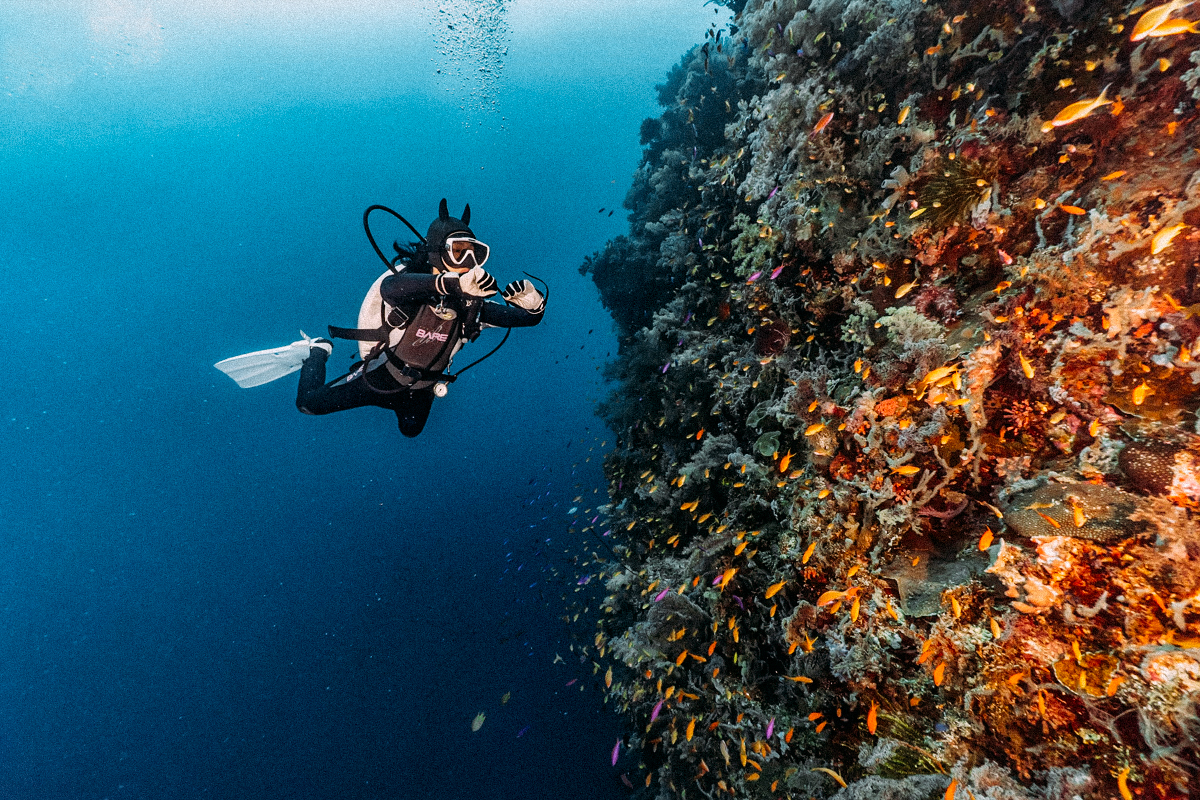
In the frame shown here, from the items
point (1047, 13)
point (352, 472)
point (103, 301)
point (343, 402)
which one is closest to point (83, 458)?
point (103, 301)

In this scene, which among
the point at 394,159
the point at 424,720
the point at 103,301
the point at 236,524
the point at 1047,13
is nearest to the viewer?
the point at 1047,13

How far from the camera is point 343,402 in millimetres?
4988

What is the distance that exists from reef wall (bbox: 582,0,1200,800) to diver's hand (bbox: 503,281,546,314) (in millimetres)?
1953

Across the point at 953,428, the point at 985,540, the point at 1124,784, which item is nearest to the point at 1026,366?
the point at 953,428

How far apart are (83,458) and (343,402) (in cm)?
4125

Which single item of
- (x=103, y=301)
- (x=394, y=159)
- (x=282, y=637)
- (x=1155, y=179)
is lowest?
(x=282, y=637)

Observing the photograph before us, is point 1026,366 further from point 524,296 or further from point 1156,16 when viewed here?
point 524,296

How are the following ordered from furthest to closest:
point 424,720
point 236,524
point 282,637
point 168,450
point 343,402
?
point 168,450, point 236,524, point 282,637, point 424,720, point 343,402

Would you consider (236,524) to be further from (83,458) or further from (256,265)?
(256,265)

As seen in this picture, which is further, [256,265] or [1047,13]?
[256,265]

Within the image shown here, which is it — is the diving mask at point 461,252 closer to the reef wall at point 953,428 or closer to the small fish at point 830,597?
the reef wall at point 953,428

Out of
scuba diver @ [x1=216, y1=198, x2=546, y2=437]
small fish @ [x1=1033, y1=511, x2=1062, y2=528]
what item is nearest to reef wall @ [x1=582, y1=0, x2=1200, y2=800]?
small fish @ [x1=1033, y1=511, x2=1062, y2=528]

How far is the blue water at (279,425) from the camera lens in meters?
18.1

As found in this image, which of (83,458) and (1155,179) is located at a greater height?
(83,458)
